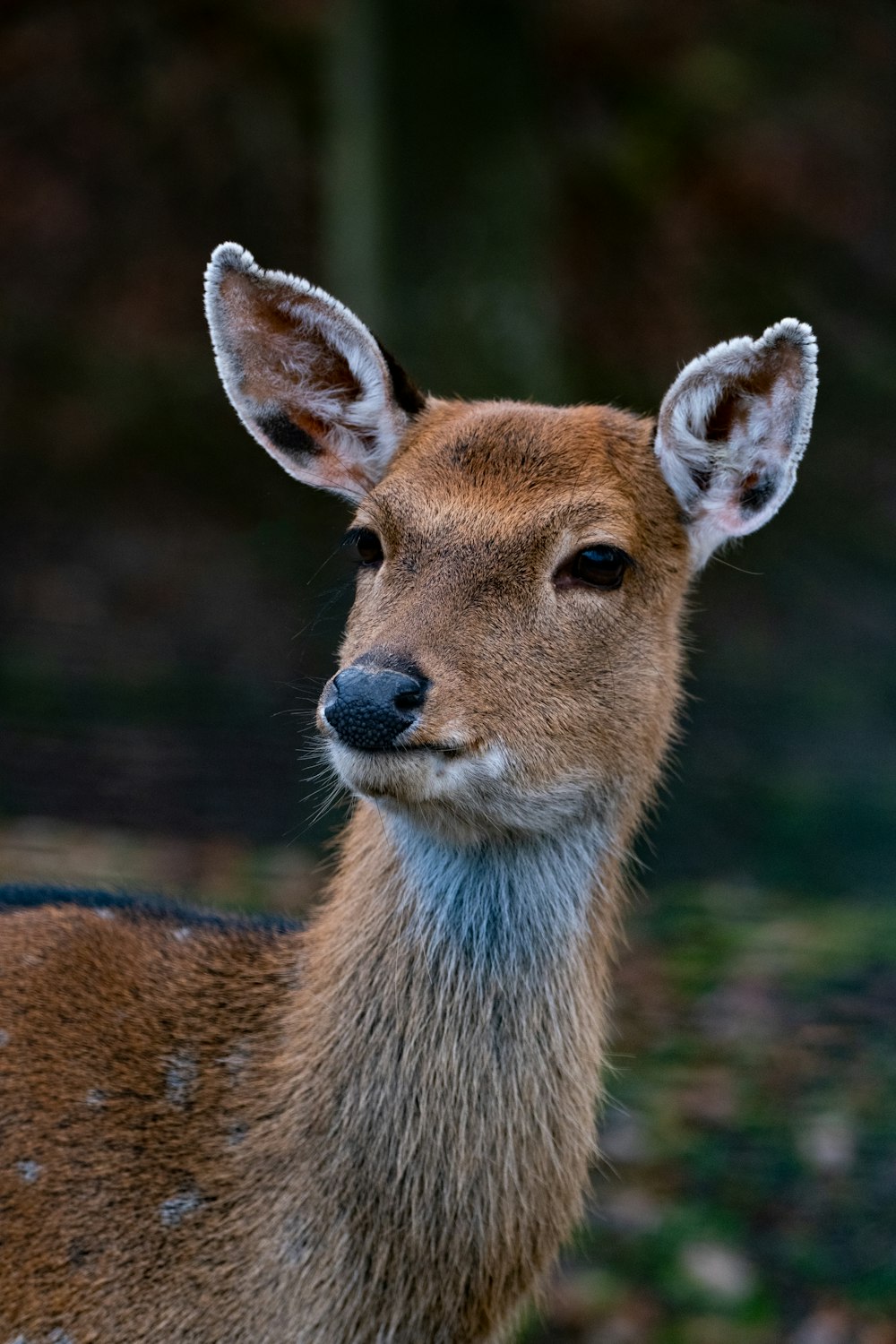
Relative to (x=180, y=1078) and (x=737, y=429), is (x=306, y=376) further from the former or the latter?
(x=180, y=1078)

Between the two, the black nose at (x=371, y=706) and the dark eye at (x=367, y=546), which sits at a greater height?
the dark eye at (x=367, y=546)

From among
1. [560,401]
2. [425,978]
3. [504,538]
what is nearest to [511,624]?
[504,538]

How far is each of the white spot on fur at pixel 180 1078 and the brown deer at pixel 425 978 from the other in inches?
0.4

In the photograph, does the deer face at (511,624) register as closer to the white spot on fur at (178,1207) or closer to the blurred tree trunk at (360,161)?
the white spot on fur at (178,1207)

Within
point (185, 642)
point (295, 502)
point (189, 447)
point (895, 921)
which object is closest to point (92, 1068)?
point (895, 921)

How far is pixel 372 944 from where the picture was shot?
12.3ft

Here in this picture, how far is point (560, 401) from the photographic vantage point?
10812 mm

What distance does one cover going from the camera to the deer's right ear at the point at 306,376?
3.98m

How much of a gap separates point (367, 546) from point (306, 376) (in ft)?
1.93

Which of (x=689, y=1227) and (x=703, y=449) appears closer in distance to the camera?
(x=703, y=449)

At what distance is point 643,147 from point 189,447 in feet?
18.7

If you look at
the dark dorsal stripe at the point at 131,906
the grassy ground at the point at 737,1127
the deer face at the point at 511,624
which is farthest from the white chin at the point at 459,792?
the grassy ground at the point at 737,1127

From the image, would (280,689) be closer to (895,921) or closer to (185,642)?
(185,642)

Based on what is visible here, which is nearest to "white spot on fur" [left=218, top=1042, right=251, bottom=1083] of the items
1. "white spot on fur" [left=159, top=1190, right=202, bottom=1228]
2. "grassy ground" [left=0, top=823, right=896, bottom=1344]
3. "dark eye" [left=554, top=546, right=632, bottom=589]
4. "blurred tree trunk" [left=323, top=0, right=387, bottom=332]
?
"white spot on fur" [left=159, top=1190, right=202, bottom=1228]
